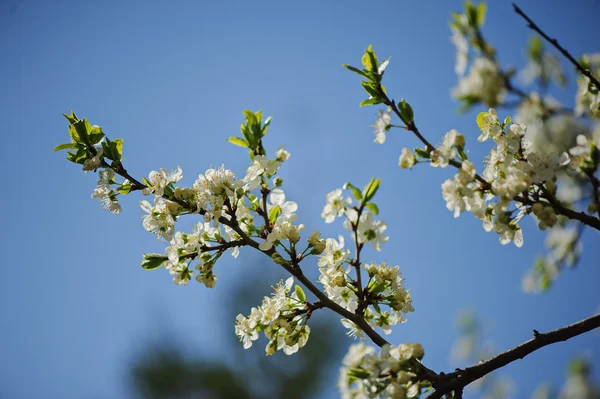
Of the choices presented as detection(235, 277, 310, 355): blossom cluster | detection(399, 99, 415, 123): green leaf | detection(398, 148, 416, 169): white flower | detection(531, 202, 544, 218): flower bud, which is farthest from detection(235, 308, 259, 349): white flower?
detection(531, 202, 544, 218): flower bud

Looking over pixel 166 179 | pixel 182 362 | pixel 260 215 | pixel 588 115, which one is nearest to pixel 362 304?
pixel 260 215

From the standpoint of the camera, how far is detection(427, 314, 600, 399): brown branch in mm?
1151

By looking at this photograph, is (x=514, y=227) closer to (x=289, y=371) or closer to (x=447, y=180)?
(x=447, y=180)

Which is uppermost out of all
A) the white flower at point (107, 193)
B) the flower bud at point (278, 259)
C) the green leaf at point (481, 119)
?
the white flower at point (107, 193)

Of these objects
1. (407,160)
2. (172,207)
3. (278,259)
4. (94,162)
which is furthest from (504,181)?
(94,162)

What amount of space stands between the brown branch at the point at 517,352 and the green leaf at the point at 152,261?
0.86m

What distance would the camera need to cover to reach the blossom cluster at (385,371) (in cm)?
108

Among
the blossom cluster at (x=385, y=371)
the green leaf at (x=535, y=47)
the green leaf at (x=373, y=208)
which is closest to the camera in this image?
the blossom cluster at (x=385, y=371)

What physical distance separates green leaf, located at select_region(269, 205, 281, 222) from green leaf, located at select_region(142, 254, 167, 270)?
35cm

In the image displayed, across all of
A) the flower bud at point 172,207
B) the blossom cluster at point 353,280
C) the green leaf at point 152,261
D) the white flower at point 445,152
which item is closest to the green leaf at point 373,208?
the blossom cluster at point 353,280

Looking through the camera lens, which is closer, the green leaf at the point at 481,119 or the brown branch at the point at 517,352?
the brown branch at the point at 517,352

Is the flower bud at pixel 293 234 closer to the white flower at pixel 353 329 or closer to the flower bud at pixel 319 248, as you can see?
the flower bud at pixel 319 248

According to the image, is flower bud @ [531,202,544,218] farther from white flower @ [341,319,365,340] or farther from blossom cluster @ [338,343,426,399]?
white flower @ [341,319,365,340]

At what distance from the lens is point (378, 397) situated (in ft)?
3.66
